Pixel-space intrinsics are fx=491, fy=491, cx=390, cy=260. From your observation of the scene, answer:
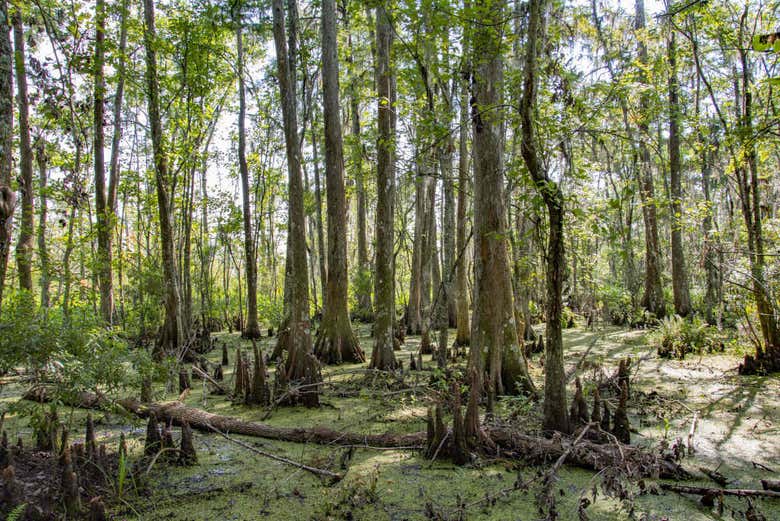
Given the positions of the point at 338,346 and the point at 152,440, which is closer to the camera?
the point at 152,440

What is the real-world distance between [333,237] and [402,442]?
4.07 meters

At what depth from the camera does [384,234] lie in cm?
752

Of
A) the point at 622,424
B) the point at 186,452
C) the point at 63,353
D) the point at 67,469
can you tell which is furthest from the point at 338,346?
the point at 67,469

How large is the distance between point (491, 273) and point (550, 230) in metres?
1.46

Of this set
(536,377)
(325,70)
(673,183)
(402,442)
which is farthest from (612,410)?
(673,183)

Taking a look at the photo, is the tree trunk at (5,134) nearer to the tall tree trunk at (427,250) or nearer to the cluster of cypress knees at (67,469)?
the cluster of cypress knees at (67,469)

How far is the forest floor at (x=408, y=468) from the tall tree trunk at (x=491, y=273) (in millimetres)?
391

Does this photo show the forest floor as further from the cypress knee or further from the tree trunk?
the tree trunk

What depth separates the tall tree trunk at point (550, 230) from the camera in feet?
11.6

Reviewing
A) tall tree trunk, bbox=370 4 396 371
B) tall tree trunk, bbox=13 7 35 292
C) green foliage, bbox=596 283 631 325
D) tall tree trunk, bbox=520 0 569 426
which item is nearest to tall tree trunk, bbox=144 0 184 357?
tall tree trunk, bbox=13 7 35 292

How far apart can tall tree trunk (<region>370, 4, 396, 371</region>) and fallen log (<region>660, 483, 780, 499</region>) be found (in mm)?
4141

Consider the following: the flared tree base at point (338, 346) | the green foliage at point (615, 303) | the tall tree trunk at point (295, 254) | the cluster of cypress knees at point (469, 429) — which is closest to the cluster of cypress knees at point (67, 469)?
the cluster of cypress knees at point (469, 429)

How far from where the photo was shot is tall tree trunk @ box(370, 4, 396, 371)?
6.95 meters

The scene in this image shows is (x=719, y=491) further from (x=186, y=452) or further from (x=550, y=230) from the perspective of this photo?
(x=186, y=452)
